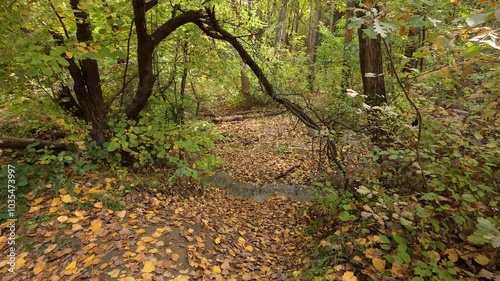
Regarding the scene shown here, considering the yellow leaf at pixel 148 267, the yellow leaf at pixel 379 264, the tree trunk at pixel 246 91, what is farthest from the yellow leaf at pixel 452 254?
the tree trunk at pixel 246 91

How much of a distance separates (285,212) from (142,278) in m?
3.54

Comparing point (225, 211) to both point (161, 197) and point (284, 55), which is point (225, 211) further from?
point (284, 55)

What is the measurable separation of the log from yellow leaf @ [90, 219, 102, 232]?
168 cm

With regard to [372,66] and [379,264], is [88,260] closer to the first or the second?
[379,264]

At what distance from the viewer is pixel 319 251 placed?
4012 mm

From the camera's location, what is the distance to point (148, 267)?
10.7 ft

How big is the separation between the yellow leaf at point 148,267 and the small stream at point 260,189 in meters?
3.66

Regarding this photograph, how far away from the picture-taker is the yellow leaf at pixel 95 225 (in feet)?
12.2

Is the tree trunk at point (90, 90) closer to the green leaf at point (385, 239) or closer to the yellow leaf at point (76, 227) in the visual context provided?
the yellow leaf at point (76, 227)

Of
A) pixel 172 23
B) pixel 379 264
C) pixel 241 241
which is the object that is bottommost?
pixel 241 241

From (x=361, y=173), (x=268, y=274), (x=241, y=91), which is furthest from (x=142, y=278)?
(x=241, y=91)

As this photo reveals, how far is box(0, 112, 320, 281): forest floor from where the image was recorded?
10.7 ft

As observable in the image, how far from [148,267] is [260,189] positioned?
422cm

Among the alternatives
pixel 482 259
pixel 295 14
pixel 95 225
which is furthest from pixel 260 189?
pixel 295 14
